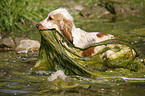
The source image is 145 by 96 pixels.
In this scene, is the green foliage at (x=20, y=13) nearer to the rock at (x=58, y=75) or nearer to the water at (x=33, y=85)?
the water at (x=33, y=85)

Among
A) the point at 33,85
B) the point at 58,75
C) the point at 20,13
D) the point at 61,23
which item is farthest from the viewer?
the point at 20,13

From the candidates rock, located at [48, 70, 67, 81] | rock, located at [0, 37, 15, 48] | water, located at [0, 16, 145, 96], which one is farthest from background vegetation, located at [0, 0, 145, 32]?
rock, located at [48, 70, 67, 81]

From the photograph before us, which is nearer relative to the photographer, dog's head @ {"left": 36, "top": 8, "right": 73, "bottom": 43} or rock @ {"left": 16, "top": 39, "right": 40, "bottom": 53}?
dog's head @ {"left": 36, "top": 8, "right": 73, "bottom": 43}

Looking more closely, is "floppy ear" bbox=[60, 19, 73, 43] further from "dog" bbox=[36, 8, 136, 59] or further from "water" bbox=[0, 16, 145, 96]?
"water" bbox=[0, 16, 145, 96]

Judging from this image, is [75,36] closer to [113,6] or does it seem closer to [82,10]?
[82,10]

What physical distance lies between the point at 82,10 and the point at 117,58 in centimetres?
887

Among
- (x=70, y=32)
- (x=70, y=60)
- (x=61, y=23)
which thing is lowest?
(x=70, y=60)

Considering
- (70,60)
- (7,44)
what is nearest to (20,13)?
(7,44)

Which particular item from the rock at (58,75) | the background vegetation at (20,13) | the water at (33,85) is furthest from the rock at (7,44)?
the rock at (58,75)

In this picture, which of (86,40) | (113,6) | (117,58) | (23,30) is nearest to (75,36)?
(86,40)

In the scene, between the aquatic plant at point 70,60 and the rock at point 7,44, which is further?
the rock at point 7,44

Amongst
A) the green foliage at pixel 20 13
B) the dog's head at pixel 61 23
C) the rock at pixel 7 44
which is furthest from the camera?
the green foliage at pixel 20 13

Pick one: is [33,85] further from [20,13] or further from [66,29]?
[20,13]

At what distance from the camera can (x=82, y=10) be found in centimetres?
1427
